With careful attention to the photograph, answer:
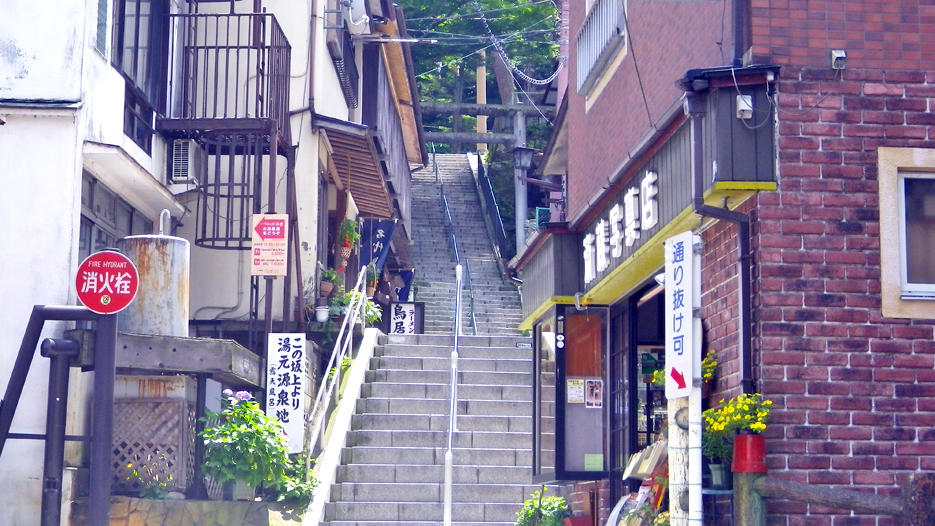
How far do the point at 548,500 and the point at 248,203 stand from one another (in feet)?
23.1

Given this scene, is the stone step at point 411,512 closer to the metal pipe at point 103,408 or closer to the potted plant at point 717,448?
the metal pipe at point 103,408

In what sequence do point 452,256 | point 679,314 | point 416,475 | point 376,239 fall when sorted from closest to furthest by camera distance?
point 679,314 → point 416,475 → point 376,239 → point 452,256

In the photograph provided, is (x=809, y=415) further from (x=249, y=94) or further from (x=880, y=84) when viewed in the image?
(x=249, y=94)

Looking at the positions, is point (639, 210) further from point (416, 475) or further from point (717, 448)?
point (416, 475)

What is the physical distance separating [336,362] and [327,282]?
1.57 m

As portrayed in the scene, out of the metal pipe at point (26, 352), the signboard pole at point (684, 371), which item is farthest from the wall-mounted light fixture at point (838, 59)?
the metal pipe at point (26, 352)

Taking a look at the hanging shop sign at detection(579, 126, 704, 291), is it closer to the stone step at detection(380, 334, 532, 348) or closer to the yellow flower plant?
the yellow flower plant

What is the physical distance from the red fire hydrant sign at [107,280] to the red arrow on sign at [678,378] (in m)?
4.70

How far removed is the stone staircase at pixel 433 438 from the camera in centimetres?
A: 1469

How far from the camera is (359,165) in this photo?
70.2 feet

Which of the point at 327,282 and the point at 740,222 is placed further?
the point at 327,282

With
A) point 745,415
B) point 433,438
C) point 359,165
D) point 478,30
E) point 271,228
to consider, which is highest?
point 478,30

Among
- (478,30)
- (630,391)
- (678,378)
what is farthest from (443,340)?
(478,30)

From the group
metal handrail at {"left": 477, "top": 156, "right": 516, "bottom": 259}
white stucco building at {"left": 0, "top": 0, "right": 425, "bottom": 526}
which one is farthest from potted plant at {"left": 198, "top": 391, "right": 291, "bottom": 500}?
metal handrail at {"left": 477, "top": 156, "right": 516, "bottom": 259}
